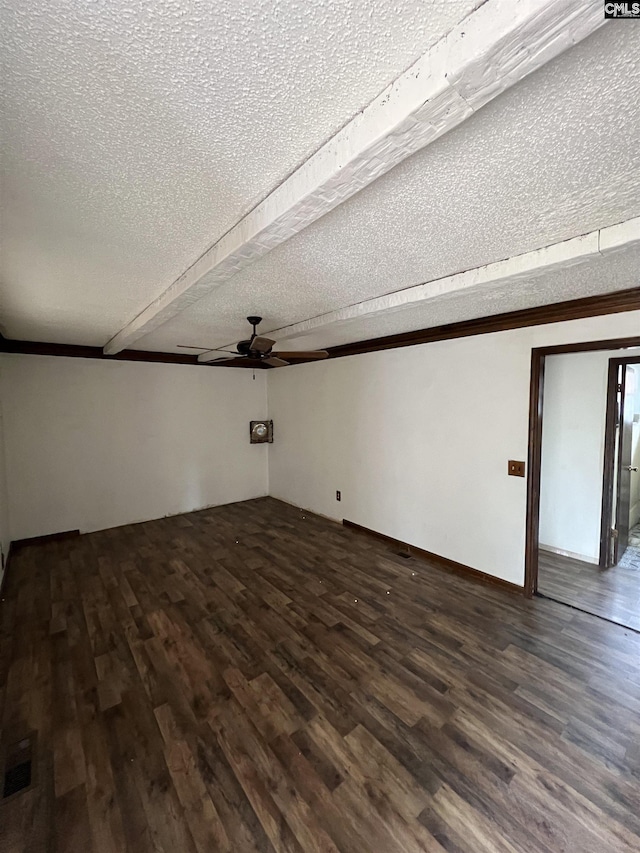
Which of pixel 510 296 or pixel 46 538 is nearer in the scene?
pixel 510 296

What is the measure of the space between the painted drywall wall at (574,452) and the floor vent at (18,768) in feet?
15.1

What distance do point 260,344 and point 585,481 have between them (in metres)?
3.67

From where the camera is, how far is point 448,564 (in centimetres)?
345

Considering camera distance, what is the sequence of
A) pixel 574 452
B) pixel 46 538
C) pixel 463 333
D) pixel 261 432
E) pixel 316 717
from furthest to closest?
pixel 261 432 < pixel 46 538 < pixel 574 452 < pixel 463 333 < pixel 316 717

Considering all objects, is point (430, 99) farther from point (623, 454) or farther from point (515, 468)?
point (623, 454)

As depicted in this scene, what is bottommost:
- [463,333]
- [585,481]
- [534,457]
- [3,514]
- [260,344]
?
[3,514]

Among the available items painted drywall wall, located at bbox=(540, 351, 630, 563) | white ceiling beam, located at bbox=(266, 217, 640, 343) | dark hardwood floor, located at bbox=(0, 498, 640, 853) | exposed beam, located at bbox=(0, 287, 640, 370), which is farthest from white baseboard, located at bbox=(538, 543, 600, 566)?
white ceiling beam, located at bbox=(266, 217, 640, 343)

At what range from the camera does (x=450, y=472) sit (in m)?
3.43

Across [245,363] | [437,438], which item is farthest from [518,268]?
[245,363]

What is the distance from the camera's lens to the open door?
342 cm

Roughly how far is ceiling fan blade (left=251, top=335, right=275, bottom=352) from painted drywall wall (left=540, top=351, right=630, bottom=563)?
2980mm

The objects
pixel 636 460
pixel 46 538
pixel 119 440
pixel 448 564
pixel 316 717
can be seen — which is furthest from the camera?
pixel 119 440

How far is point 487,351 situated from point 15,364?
5.16 metres

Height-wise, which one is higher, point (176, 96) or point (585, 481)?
point (176, 96)
